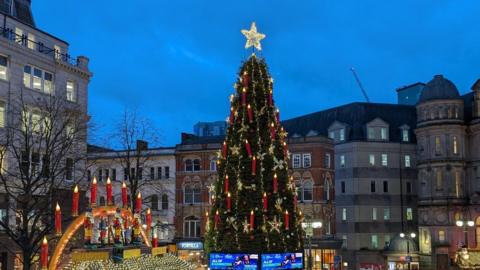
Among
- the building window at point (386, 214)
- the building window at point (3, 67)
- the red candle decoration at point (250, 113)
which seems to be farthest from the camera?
the building window at point (386, 214)

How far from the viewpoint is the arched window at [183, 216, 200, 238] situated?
66500 mm

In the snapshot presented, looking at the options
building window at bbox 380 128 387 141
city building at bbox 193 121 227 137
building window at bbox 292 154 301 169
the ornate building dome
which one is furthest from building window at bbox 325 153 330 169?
city building at bbox 193 121 227 137

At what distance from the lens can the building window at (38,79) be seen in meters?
42.4

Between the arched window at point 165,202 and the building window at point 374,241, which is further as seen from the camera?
the building window at point 374,241

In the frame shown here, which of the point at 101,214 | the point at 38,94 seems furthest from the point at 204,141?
the point at 101,214

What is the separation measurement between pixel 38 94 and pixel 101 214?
30.1 metres

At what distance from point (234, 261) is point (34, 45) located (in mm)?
24314

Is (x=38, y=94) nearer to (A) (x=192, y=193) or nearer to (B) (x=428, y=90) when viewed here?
(A) (x=192, y=193)

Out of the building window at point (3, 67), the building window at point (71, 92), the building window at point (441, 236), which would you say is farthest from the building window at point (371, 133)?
the building window at point (3, 67)

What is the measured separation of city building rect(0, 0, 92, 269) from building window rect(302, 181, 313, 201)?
76.6 feet

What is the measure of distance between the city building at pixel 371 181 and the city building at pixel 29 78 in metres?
29.9

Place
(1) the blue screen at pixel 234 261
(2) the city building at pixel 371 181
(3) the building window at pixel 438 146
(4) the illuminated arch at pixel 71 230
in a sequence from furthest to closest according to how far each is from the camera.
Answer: (2) the city building at pixel 371 181 → (3) the building window at pixel 438 146 → (1) the blue screen at pixel 234 261 → (4) the illuminated arch at pixel 71 230

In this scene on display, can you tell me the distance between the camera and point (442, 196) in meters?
63.6

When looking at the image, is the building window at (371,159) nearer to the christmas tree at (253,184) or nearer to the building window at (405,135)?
the building window at (405,135)
